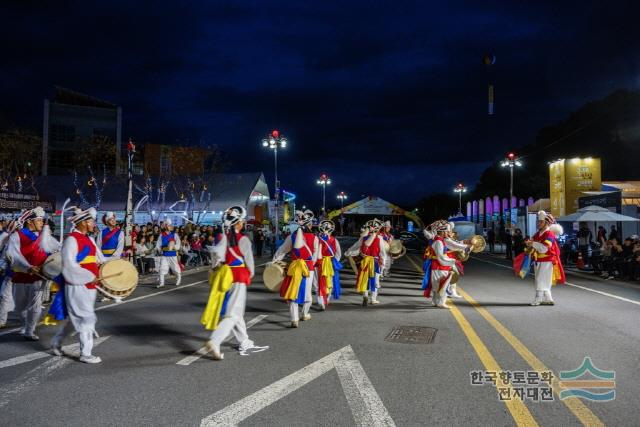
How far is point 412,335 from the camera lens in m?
7.12

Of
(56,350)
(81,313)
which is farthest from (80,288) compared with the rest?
(56,350)

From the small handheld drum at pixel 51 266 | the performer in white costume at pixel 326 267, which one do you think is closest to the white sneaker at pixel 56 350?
the small handheld drum at pixel 51 266

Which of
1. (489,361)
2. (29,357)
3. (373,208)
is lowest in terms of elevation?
(29,357)

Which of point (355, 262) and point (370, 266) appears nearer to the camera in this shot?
point (370, 266)

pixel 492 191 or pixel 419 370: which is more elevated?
pixel 492 191

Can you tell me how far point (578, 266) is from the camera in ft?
63.1

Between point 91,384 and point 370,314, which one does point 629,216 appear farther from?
point 91,384

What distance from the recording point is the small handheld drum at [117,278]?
20.6ft

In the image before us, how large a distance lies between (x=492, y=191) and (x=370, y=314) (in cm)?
6565

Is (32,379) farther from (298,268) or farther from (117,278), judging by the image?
(298,268)

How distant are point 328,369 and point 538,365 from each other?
2.46m

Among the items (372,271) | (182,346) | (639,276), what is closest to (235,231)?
(182,346)

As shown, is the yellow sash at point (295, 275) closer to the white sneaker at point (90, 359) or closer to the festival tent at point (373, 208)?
the white sneaker at point (90, 359)

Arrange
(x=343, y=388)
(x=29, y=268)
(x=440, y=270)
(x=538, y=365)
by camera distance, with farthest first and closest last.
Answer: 1. (x=440, y=270)
2. (x=29, y=268)
3. (x=538, y=365)
4. (x=343, y=388)
